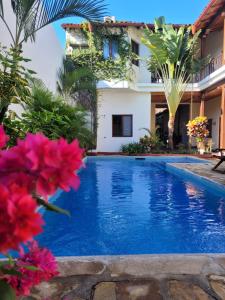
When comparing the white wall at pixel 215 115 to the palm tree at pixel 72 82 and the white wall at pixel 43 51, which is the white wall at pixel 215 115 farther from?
the white wall at pixel 43 51

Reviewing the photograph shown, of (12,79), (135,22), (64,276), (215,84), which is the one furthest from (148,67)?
(64,276)

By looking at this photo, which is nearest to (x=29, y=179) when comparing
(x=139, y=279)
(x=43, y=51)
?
(x=139, y=279)

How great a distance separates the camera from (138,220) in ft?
16.7

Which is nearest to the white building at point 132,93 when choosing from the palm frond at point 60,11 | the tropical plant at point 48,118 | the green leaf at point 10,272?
the tropical plant at point 48,118

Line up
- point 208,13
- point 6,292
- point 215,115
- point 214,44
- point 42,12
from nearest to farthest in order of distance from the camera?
point 6,292 < point 42,12 < point 208,13 < point 214,44 < point 215,115

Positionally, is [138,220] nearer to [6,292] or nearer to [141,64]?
[6,292]

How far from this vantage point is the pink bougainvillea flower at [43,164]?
2.65ft

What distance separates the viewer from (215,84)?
15.4 meters

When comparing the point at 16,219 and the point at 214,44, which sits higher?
the point at 214,44

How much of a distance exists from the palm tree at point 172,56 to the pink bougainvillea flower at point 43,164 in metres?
15.4

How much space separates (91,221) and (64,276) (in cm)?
258

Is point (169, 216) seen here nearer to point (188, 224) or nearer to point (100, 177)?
point (188, 224)

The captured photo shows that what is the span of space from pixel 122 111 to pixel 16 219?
17179mm

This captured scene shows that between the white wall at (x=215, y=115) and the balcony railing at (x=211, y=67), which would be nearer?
the balcony railing at (x=211, y=67)
